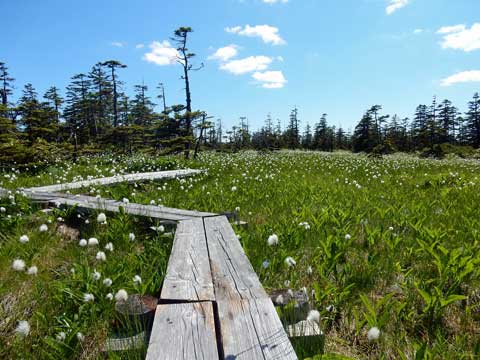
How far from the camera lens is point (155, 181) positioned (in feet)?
30.2

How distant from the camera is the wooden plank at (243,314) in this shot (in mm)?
1644

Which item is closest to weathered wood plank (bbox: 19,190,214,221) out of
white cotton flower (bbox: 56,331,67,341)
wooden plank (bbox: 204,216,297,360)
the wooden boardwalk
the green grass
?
the green grass

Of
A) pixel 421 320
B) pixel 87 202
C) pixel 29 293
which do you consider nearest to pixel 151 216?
pixel 87 202

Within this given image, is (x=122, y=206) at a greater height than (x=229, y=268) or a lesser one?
greater

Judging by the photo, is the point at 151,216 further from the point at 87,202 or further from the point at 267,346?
the point at 267,346

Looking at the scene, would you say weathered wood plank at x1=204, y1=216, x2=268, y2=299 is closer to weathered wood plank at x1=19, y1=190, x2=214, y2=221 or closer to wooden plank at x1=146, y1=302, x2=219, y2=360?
wooden plank at x1=146, y1=302, x2=219, y2=360

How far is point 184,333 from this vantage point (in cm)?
181

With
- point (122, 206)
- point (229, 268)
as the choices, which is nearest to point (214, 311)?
point (229, 268)

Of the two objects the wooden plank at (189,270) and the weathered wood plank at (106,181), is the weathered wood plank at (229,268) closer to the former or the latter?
the wooden plank at (189,270)

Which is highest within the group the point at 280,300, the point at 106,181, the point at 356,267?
the point at 106,181

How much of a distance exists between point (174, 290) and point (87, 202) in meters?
4.14

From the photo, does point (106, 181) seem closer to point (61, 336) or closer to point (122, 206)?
point (122, 206)

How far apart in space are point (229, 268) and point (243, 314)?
2.57ft

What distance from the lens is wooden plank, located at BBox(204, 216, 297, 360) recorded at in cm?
164
